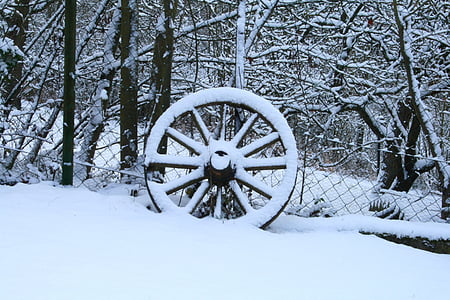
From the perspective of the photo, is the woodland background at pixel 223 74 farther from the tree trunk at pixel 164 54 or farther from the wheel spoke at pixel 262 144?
the wheel spoke at pixel 262 144

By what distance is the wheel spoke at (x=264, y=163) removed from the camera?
7.89 feet

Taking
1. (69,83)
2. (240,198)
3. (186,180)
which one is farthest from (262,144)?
(69,83)

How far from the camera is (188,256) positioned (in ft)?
5.88

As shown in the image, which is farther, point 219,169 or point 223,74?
point 223,74

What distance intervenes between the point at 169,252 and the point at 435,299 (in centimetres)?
107

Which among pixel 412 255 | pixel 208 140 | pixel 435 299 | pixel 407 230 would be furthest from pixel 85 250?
pixel 407 230

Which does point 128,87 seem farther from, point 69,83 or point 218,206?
point 218,206

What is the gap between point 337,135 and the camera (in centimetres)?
638

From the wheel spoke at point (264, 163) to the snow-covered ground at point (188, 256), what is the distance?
348 mm

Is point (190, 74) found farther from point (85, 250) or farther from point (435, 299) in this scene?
point (435, 299)

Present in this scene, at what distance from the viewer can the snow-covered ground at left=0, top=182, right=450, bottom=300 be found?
4.88 ft

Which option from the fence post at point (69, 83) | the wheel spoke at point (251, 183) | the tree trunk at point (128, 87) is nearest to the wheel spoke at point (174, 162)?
the wheel spoke at point (251, 183)

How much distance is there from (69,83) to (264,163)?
134 centimetres

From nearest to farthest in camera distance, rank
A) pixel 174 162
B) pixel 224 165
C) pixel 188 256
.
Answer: pixel 188 256
pixel 224 165
pixel 174 162
